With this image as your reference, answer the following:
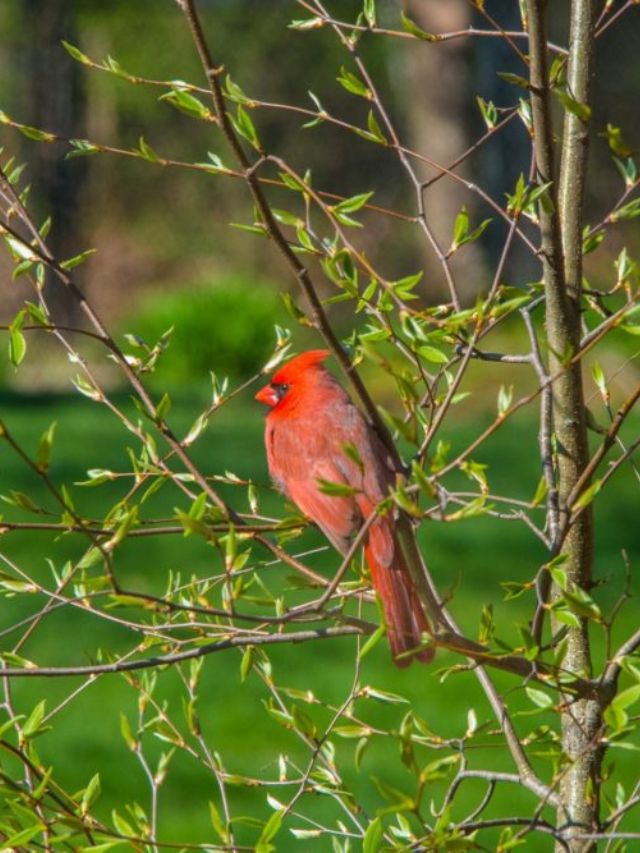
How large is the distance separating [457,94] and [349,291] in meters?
13.0

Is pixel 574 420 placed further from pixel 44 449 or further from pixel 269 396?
pixel 269 396

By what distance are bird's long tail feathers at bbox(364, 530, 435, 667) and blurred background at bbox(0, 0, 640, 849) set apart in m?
0.36

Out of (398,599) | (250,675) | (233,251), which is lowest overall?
Result: (233,251)

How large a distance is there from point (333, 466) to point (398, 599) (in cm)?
56

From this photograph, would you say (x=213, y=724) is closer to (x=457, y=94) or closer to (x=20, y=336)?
(x=20, y=336)

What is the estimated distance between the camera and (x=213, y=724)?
5.14 m

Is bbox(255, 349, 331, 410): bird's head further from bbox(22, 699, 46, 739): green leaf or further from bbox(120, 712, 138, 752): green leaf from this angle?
bbox(22, 699, 46, 739): green leaf

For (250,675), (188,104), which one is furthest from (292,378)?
(250,675)

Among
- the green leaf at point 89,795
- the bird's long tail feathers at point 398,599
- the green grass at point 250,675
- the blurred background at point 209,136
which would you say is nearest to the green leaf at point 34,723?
the green leaf at point 89,795

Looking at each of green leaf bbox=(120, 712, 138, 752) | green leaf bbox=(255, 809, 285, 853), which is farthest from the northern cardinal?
green leaf bbox=(255, 809, 285, 853)

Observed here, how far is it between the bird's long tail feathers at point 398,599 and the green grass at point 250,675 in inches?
34.4

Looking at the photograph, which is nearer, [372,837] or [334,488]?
[334,488]

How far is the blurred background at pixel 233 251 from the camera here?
5457 millimetres

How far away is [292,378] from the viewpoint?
317 cm
